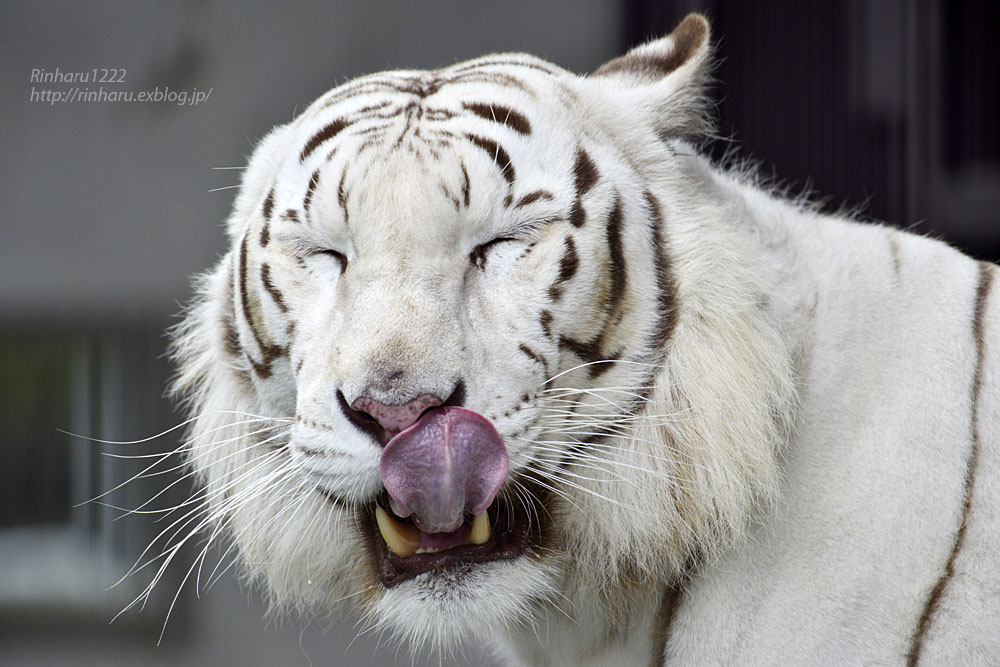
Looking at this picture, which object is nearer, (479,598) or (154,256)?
(479,598)

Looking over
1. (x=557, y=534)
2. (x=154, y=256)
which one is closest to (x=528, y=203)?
(x=557, y=534)

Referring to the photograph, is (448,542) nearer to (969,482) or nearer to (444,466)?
(444,466)

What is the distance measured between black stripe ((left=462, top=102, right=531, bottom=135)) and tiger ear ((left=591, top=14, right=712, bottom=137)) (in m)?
0.13

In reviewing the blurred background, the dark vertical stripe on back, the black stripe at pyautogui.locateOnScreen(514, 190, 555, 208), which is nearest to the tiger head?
the black stripe at pyautogui.locateOnScreen(514, 190, 555, 208)

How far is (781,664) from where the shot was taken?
86 cm

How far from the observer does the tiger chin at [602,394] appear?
84 centimetres

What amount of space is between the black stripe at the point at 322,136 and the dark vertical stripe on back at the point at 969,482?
2.19ft

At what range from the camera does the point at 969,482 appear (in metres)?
0.89

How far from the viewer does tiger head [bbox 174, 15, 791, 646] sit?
0.82 meters

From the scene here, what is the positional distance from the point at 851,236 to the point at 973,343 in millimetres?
178

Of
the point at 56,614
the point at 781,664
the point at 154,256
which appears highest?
the point at 154,256

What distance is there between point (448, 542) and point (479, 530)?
0.10 feet

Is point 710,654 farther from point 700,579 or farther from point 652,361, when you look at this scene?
point 652,361

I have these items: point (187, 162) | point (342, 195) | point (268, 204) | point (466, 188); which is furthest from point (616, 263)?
point (187, 162)
